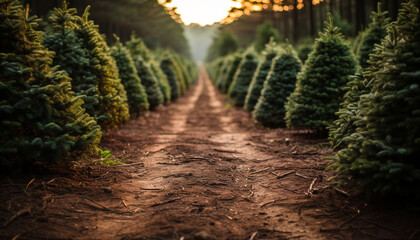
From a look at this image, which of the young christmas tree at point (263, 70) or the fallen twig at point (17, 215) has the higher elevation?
the young christmas tree at point (263, 70)

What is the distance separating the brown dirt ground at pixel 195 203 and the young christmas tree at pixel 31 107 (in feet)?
1.61

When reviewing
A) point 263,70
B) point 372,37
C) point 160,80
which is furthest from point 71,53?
point 160,80

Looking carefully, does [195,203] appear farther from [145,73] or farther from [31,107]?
[145,73]

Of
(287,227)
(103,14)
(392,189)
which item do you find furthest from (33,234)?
(103,14)

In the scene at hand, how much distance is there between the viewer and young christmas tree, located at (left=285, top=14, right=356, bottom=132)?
824 centimetres

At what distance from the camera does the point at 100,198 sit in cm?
454

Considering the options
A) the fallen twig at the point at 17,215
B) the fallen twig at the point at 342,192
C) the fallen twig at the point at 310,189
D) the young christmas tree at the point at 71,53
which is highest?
the young christmas tree at the point at 71,53

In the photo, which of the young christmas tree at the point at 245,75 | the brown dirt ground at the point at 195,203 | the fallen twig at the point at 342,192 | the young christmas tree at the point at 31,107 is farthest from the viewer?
the young christmas tree at the point at 245,75

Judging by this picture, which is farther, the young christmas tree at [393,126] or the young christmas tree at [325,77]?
the young christmas tree at [325,77]

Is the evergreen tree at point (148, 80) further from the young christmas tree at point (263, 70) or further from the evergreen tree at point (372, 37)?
the evergreen tree at point (372, 37)

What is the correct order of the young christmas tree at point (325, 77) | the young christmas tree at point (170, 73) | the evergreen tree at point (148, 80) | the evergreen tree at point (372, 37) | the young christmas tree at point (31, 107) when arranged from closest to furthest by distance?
1. the young christmas tree at point (31, 107)
2. the young christmas tree at point (325, 77)
3. the evergreen tree at point (372, 37)
4. the evergreen tree at point (148, 80)
5. the young christmas tree at point (170, 73)

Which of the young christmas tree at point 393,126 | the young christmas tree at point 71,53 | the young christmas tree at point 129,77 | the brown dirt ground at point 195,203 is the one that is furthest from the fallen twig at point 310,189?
the young christmas tree at point 129,77

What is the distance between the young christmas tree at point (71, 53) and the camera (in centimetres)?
703

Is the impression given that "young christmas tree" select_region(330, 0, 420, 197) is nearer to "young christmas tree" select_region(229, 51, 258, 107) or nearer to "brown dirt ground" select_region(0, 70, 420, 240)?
"brown dirt ground" select_region(0, 70, 420, 240)
